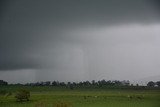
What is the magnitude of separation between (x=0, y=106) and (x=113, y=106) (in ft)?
43.0

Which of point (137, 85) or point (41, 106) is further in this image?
point (137, 85)

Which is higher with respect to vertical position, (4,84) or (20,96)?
(4,84)

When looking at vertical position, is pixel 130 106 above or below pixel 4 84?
below

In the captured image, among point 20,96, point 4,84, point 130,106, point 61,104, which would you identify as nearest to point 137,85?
point 4,84

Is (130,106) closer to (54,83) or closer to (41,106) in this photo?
(41,106)

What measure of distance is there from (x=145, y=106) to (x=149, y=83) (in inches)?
3143

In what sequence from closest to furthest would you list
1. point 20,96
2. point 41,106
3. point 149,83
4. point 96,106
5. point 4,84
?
point 41,106, point 96,106, point 20,96, point 4,84, point 149,83

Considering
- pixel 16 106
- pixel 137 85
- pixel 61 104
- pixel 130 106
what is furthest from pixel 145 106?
pixel 137 85

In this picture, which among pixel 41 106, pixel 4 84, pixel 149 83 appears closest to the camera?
pixel 41 106

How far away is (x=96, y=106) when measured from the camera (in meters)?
36.4

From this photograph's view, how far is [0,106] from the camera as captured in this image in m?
38.6

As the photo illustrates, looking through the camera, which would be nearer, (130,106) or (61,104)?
(61,104)

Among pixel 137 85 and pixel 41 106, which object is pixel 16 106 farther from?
pixel 137 85

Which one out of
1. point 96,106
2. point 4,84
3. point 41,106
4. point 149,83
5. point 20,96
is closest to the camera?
point 41,106
